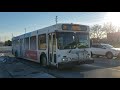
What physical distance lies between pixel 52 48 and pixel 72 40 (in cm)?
127

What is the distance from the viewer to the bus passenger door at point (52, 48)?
41.2 ft

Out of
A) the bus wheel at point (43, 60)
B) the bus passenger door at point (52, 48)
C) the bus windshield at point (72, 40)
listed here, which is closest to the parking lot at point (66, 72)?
the bus wheel at point (43, 60)

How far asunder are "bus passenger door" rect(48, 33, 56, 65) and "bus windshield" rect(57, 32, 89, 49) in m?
0.49

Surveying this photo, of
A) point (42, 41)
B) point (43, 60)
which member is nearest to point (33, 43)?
point (42, 41)

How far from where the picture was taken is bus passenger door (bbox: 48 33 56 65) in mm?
12555

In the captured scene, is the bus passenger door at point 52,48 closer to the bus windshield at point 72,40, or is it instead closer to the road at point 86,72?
the bus windshield at point 72,40

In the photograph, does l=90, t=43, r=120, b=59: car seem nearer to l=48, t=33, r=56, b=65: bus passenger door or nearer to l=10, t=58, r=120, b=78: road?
l=10, t=58, r=120, b=78: road

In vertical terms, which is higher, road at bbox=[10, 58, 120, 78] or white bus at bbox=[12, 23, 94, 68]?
white bus at bbox=[12, 23, 94, 68]

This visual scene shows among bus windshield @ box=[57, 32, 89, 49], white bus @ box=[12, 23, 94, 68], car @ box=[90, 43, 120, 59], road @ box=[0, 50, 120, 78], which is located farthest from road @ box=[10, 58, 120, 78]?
car @ box=[90, 43, 120, 59]

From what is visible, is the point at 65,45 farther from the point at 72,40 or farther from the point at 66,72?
the point at 66,72

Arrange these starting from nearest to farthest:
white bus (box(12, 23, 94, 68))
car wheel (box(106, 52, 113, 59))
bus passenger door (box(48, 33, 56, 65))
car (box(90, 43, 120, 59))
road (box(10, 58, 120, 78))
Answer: road (box(10, 58, 120, 78))
white bus (box(12, 23, 94, 68))
bus passenger door (box(48, 33, 56, 65))
car (box(90, 43, 120, 59))
car wheel (box(106, 52, 113, 59))
